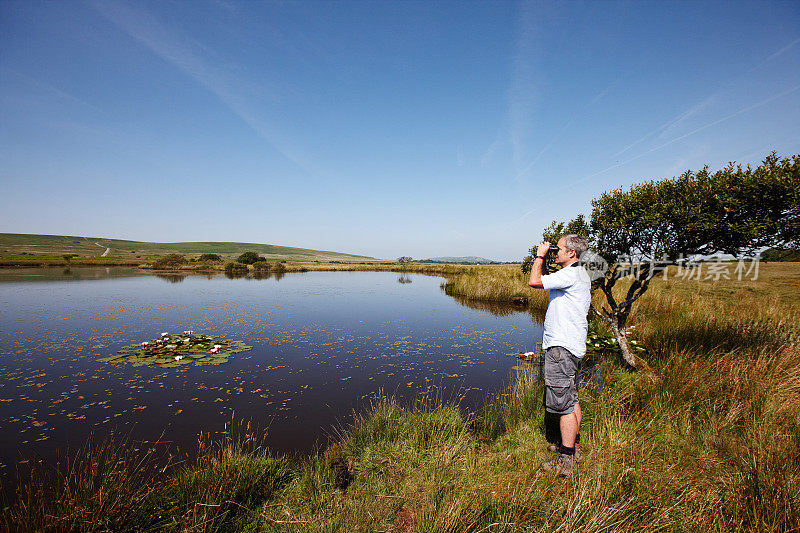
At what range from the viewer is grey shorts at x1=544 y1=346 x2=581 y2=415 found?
3.56 meters

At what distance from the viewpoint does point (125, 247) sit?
13038 cm

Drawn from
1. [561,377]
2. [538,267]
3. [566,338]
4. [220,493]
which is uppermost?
[538,267]

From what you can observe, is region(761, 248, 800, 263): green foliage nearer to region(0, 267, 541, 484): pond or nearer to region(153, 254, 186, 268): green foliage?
region(0, 267, 541, 484): pond

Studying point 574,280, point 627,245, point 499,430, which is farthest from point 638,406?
point 627,245

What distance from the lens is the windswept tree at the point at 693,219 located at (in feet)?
16.6

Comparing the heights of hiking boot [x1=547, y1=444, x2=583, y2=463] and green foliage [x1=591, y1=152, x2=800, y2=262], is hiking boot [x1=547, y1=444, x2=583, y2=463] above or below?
below

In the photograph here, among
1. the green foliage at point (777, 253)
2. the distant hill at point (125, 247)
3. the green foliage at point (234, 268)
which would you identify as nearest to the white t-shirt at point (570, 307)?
the green foliage at point (777, 253)

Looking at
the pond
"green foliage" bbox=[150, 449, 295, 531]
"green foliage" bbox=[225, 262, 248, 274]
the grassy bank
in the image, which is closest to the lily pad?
the pond

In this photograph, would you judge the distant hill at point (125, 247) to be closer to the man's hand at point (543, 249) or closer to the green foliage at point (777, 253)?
the man's hand at point (543, 249)

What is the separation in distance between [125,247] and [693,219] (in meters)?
175

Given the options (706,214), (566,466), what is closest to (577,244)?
(566,466)

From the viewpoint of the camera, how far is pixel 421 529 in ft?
8.29

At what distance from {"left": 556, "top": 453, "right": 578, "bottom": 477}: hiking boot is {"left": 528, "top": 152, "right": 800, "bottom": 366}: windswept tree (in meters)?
4.38

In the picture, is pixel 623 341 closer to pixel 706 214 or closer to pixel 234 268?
pixel 706 214
